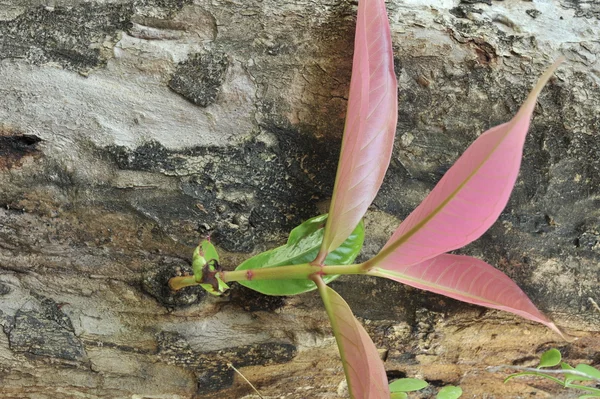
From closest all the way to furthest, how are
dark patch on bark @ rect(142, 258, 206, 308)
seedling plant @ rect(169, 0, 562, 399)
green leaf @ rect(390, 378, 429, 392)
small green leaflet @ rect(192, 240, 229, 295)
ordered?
seedling plant @ rect(169, 0, 562, 399)
small green leaflet @ rect(192, 240, 229, 295)
dark patch on bark @ rect(142, 258, 206, 308)
green leaf @ rect(390, 378, 429, 392)

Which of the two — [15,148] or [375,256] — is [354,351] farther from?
[15,148]

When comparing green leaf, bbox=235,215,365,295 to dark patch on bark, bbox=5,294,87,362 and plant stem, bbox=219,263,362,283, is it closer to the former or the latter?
plant stem, bbox=219,263,362,283

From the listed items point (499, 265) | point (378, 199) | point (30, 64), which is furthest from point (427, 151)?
point (30, 64)

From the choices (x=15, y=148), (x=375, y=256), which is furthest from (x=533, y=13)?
(x=15, y=148)

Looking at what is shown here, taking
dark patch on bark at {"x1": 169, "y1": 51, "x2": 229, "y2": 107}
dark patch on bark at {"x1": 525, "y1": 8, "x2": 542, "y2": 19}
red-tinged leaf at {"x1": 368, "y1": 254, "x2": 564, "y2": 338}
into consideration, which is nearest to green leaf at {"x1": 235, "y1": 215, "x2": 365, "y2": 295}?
red-tinged leaf at {"x1": 368, "y1": 254, "x2": 564, "y2": 338}

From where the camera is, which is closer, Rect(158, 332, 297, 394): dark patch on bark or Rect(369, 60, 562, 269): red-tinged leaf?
Rect(369, 60, 562, 269): red-tinged leaf

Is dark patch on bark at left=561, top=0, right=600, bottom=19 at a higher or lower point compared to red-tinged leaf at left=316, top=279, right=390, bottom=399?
higher
